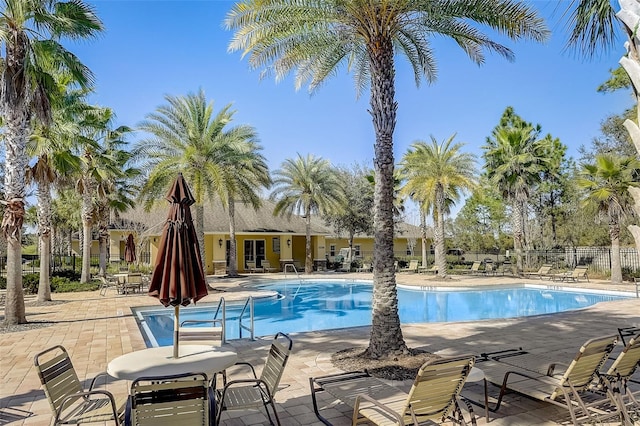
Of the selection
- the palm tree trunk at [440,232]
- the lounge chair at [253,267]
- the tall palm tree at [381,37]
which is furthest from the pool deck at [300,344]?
the lounge chair at [253,267]

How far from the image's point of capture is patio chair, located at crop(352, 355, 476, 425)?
4046 mm

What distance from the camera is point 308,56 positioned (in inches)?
414

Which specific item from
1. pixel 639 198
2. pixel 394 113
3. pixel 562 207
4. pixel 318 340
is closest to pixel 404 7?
pixel 394 113

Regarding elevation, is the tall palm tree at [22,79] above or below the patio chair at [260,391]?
above

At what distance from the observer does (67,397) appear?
441 centimetres

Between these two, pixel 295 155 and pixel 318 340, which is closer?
pixel 318 340

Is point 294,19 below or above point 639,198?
above

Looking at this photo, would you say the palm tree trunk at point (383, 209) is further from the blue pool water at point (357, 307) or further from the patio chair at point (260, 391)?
the blue pool water at point (357, 307)

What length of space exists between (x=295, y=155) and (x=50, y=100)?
68.0 ft

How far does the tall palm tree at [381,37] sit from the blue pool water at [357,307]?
18.5ft

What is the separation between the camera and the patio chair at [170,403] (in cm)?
365

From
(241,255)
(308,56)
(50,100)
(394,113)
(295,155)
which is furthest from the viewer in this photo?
(241,255)

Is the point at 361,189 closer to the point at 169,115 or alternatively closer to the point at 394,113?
the point at 169,115

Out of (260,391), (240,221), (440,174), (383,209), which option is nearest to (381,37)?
(383,209)
